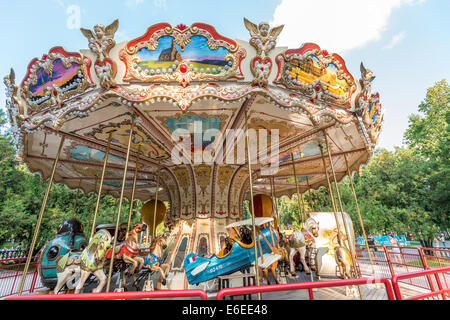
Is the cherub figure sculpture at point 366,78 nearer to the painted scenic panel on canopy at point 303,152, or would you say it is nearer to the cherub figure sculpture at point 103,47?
the painted scenic panel on canopy at point 303,152

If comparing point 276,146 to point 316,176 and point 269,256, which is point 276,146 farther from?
point 316,176

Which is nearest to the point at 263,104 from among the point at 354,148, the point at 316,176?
the point at 354,148

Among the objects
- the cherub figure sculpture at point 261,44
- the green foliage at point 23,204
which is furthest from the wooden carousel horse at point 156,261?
the green foliage at point 23,204

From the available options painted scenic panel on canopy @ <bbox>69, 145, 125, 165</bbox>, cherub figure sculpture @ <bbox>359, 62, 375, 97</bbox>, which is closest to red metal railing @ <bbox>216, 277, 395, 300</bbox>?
cherub figure sculpture @ <bbox>359, 62, 375, 97</bbox>

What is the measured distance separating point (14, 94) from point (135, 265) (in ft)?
13.9

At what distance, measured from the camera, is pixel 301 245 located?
5816 millimetres

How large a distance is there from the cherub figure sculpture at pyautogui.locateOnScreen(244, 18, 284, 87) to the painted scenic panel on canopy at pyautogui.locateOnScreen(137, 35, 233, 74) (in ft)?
1.52

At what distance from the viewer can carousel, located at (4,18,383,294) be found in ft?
12.8

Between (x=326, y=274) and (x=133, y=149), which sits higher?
(x=133, y=149)

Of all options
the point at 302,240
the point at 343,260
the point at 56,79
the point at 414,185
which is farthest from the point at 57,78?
the point at 414,185

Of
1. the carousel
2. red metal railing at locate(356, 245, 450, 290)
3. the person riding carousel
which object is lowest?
red metal railing at locate(356, 245, 450, 290)

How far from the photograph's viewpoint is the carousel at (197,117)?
3904mm

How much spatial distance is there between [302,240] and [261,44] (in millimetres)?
4649

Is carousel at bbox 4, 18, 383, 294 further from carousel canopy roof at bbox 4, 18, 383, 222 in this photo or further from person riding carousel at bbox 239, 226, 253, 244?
person riding carousel at bbox 239, 226, 253, 244
